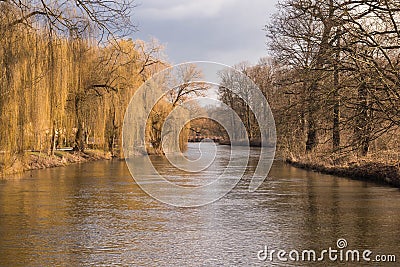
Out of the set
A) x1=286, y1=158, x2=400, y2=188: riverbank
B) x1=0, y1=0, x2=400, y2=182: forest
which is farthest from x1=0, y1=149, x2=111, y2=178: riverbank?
x1=286, y1=158, x2=400, y2=188: riverbank

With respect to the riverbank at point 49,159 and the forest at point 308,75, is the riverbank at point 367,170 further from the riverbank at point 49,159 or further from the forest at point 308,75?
the riverbank at point 49,159

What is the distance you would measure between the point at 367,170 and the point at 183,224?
10383 mm

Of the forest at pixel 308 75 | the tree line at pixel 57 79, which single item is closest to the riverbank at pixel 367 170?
the forest at pixel 308 75

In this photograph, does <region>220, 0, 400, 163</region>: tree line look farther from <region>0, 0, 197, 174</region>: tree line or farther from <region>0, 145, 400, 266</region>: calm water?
<region>0, 0, 197, 174</region>: tree line

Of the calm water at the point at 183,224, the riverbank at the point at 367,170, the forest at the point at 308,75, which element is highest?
the forest at the point at 308,75

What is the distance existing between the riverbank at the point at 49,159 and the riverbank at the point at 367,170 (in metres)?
11.1

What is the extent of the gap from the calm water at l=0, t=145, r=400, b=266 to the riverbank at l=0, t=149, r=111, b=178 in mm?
1224

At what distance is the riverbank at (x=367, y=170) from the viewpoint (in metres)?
17.3

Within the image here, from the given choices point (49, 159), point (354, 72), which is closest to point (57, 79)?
point (49, 159)

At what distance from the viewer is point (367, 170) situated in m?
19.0

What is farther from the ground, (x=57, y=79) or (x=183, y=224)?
(x=57, y=79)

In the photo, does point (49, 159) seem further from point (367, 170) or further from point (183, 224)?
point (183, 224)

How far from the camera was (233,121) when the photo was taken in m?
55.7

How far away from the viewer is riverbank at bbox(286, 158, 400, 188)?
17281 mm
